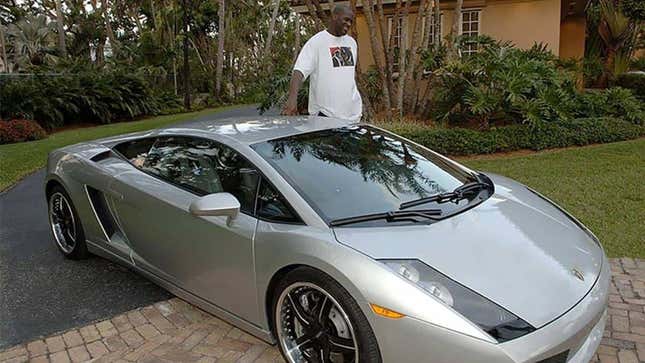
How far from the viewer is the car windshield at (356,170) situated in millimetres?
2561

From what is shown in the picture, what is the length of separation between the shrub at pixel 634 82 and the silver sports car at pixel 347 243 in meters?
10.2

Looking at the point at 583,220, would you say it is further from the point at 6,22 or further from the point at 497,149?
the point at 6,22

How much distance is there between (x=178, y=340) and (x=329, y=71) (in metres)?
2.68

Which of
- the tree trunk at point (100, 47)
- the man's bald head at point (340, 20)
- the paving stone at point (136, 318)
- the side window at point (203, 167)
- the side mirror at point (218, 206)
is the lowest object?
the paving stone at point (136, 318)

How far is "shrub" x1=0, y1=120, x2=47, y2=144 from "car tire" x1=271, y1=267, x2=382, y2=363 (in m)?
11.8

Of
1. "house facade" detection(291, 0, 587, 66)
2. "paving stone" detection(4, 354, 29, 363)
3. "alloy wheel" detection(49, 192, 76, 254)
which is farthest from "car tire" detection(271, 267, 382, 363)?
"house facade" detection(291, 0, 587, 66)

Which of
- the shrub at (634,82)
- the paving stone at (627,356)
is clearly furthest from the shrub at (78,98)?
the paving stone at (627,356)

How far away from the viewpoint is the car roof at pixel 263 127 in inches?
119

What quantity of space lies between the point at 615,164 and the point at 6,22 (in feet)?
87.0

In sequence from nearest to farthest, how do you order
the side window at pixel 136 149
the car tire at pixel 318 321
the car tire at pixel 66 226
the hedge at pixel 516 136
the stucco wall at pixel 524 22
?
the car tire at pixel 318 321, the side window at pixel 136 149, the car tire at pixel 66 226, the hedge at pixel 516 136, the stucco wall at pixel 524 22

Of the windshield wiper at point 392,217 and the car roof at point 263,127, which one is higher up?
the car roof at point 263,127

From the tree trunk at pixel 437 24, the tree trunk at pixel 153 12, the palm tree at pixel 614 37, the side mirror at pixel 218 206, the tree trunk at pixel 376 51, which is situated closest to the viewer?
the side mirror at pixel 218 206

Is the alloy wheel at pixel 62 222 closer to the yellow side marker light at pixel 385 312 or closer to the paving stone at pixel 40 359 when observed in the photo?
the paving stone at pixel 40 359

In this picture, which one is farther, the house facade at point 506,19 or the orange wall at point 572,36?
the orange wall at point 572,36
